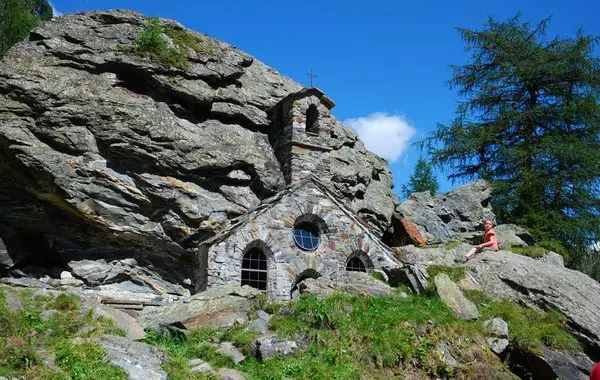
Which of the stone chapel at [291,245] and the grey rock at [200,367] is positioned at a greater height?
the stone chapel at [291,245]

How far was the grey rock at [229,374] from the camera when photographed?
10.3m

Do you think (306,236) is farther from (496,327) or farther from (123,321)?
(123,321)

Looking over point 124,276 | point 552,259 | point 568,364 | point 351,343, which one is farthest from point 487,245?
point 124,276

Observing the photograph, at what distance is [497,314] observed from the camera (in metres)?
14.5

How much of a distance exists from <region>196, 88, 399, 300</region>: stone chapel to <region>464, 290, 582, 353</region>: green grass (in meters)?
3.90

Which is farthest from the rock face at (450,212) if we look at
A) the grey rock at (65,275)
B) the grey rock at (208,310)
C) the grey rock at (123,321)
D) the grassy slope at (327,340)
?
the grey rock at (123,321)

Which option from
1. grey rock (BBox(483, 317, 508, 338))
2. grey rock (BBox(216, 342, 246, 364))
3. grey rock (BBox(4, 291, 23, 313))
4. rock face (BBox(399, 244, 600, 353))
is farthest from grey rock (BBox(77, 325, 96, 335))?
rock face (BBox(399, 244, 600, 353))

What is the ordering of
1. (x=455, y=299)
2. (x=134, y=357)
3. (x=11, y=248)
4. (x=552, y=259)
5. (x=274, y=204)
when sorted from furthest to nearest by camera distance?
(x=552, y=259)
(x=274, y=204)
(x=11, y=248)
(x=455, y=299)
(x=134, y=357)

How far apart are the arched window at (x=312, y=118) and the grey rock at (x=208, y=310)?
36.2ft

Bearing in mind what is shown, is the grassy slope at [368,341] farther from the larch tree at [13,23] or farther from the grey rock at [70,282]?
the larch tree at [13,23]

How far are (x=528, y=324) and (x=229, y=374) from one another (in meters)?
8.06

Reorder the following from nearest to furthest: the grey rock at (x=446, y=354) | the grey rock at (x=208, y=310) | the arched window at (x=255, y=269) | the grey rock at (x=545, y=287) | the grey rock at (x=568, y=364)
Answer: the grey rock at (x=446, y=354) → the grey rock at (x=208, y=310) → the grey rock at (x=568, y=364) → the grey rock at (x=545, y=287) → the arched window at (x=255, y=269)

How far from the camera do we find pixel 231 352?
11375 mm

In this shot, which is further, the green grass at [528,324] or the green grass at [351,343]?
the green grass at [528,324]
